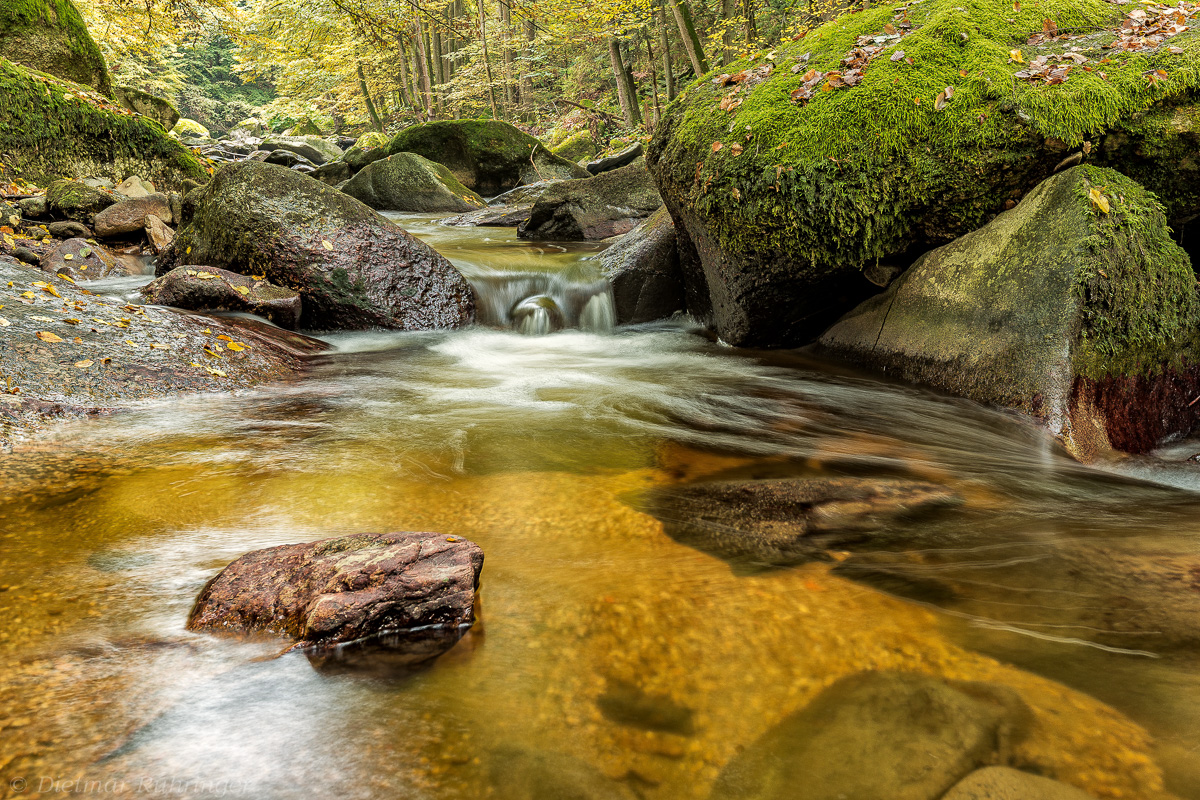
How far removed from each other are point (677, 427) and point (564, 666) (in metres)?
2.74

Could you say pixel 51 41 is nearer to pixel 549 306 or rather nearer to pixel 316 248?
pixel 316 248

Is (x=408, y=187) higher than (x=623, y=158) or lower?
lower

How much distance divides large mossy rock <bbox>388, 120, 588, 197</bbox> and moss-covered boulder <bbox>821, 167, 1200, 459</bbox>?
14635mm

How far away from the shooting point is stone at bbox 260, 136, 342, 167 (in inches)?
1046

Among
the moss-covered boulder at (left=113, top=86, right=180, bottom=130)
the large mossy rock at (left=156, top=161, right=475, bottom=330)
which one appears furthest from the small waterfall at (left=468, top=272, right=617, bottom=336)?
the moss-covered boulder at (left=113, top=86, right=180, bottom=130)

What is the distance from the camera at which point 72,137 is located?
35.2 ft

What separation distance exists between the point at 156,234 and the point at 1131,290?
10.9 metres

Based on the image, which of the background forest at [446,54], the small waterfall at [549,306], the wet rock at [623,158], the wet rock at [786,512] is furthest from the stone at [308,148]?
the wet rock at [786,512]

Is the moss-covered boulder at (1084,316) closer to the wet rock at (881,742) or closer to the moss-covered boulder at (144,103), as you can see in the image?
the wet rock at (881,742)

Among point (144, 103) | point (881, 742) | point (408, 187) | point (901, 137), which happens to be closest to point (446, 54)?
point (144, 103)

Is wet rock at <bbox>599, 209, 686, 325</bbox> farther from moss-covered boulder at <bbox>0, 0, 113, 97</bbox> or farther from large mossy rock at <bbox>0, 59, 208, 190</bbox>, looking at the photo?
moss-covered boulder at <bbox>0, 0, 113, 97</bbox>

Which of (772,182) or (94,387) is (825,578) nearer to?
(772,182)

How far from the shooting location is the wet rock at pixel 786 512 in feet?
8.38

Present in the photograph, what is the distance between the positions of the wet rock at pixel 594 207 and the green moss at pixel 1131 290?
819 centimetres
